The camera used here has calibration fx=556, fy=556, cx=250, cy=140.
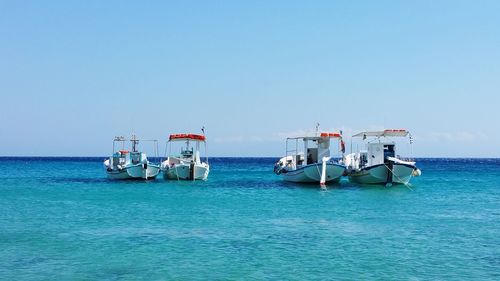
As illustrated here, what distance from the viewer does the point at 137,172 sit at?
53375 millimetres

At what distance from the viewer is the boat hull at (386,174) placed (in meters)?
43.8

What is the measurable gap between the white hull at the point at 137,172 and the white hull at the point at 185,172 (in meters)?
1.34

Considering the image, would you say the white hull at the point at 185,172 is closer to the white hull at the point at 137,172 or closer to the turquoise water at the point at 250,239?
the white hull at the point at 137,172

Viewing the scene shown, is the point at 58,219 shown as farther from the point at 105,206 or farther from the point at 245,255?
the point at 245,255

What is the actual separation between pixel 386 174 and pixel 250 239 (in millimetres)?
26765

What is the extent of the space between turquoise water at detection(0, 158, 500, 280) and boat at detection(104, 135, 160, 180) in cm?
1791

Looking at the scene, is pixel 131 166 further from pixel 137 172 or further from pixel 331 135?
pixel 331 135

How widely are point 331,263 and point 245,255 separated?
2664 millimetres

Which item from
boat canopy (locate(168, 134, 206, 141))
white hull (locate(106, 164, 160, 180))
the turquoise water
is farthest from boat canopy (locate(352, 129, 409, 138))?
white hull (locate(106, 164, 160, 180))

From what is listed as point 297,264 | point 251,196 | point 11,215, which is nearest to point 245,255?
point 297,264

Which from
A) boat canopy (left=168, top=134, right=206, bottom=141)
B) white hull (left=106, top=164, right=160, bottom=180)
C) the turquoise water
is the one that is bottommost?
the turquoise water

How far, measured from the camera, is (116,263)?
15883 millimetres

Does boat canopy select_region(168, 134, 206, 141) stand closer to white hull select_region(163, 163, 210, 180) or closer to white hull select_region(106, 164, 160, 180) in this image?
white hull select_region(163, 163, 210, 180)

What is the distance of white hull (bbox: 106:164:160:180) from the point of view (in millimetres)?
53062
